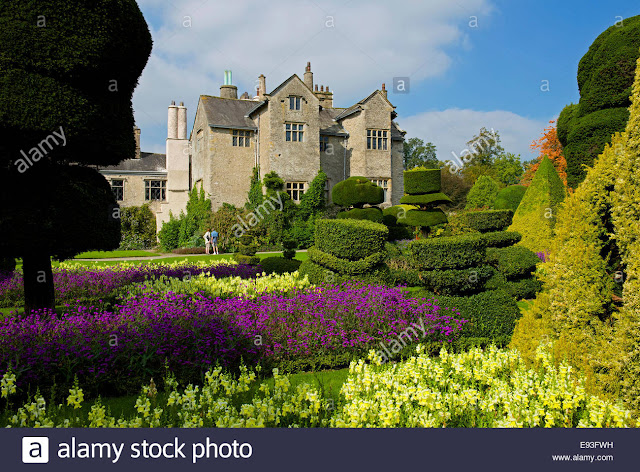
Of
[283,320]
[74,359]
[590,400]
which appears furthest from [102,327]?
[590,400]

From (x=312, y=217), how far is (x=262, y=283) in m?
18.4

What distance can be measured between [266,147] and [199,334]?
931 inches

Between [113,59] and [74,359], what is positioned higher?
[113,59]

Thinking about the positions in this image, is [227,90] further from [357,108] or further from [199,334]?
[199,334]

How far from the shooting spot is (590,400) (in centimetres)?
417

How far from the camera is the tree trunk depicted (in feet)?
25.4

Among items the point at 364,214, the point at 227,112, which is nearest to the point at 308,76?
the point at 227,112

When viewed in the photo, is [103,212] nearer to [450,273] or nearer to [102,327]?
[102,327]

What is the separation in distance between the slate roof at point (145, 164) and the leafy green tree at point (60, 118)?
27973mm

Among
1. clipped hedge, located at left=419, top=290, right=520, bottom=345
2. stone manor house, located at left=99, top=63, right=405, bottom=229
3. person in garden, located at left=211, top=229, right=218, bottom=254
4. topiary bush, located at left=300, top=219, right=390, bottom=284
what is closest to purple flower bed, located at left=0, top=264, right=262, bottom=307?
topiary bush, located at left=300, top=219, right=390, bottom=284

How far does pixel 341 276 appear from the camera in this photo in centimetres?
1038

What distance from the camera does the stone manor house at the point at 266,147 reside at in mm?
28609

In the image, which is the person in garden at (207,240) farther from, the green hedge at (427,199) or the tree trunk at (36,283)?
the tree trunk at (36,283)

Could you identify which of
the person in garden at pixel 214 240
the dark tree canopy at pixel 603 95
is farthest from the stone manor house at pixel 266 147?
the dark tree canopy at pixel 603 95
